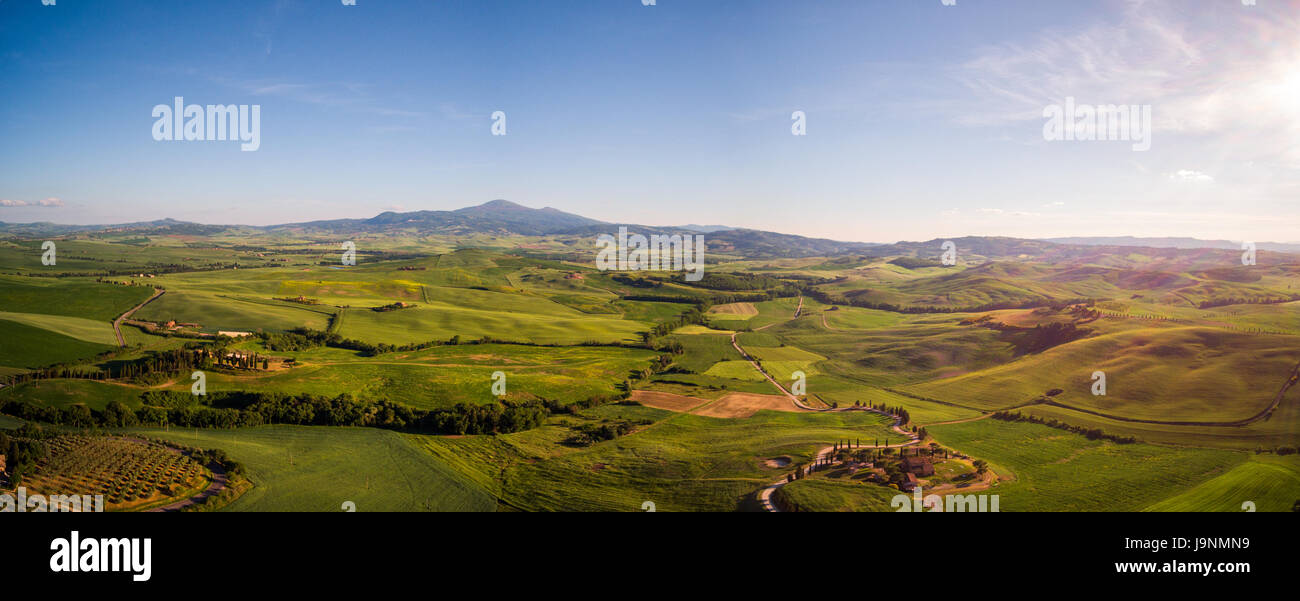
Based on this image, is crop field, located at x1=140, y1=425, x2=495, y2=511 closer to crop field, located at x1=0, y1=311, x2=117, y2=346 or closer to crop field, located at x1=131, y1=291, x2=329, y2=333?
crop field, located at x1=0, y1=311, x2=117, y2=346

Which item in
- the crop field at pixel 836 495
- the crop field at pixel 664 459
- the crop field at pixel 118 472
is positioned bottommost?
the crop field at pixel 664 459

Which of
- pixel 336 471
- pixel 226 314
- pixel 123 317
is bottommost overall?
pixel 336 471

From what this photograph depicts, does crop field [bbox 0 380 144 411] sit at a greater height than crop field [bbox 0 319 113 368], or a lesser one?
lesser

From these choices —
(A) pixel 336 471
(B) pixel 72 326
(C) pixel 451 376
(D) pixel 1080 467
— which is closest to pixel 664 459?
(A) pixel 336 471

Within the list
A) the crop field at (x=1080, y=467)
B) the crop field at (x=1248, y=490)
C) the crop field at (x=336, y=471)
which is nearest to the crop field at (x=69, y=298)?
the crop field at (x=336, y=471)

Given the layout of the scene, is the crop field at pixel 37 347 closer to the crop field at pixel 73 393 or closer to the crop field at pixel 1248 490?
the crop field at pixel 73 393

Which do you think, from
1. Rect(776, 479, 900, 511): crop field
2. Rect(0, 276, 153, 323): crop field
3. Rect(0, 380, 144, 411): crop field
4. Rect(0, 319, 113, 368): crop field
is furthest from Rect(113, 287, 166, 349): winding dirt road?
Rect(776, 479, 900, 511): crop field

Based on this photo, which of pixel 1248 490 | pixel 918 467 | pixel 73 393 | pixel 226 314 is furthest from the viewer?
pixel 226 314

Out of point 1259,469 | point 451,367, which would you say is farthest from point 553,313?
point 1259,469

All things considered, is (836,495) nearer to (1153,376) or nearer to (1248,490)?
(1248,490)
